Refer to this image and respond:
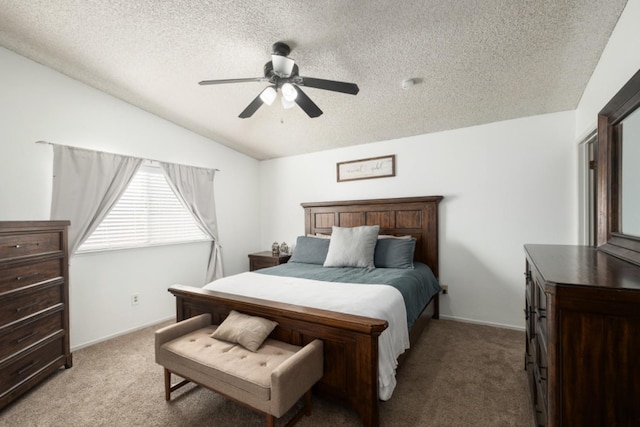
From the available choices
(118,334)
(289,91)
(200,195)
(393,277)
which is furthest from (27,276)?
(393,277)

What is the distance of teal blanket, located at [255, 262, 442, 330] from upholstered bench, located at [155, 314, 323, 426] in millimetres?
903

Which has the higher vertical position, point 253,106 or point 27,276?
point 253,106

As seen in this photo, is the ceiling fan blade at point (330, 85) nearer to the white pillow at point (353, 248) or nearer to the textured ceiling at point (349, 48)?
the textured ceiling at point (349, 48)

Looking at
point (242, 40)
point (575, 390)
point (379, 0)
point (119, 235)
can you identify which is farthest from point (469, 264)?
point (119, 235)

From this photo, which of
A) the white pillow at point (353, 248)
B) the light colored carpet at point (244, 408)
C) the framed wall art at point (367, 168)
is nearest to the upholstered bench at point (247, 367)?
the light colored carpet at point (244, 408)

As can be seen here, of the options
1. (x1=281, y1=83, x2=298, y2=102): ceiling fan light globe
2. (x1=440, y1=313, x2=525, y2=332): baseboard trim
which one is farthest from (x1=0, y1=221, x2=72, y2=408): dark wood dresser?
(x1=440, y1=313, x2=525, y2=332): baseboard trim

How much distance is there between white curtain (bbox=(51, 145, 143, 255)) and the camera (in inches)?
105

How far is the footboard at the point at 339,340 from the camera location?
1593 millimetres

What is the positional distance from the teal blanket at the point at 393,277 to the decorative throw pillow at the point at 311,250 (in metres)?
0.12

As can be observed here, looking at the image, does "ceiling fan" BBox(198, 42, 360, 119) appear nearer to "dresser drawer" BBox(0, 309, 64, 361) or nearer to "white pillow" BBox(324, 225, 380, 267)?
"white pillow" BBox(324, 225, 380, 267)

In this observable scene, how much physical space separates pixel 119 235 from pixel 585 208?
4.76 metres

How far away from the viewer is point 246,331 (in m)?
1.84

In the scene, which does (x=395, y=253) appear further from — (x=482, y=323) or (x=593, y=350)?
(x=593, y=350)

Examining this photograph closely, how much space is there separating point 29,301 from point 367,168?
3594 mm
